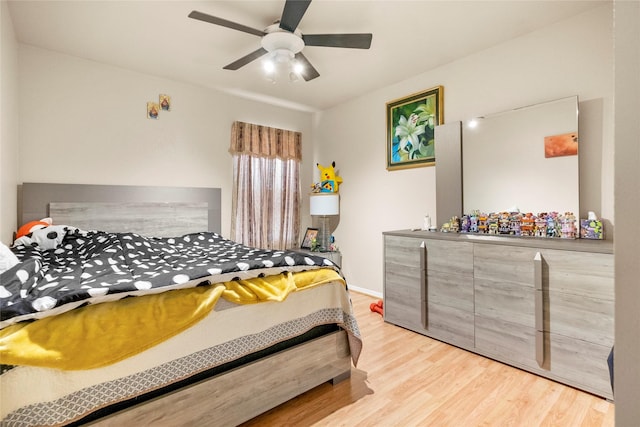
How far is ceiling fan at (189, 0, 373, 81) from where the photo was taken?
1.96m

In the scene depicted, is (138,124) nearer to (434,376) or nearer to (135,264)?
(135,264)

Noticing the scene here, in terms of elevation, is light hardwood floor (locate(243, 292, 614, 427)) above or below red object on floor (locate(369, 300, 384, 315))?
below

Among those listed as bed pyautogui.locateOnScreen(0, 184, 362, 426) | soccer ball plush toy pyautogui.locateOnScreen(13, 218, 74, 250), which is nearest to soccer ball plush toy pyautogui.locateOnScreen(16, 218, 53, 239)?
soccer ball plush toy pyautogui.locateOnScreen(13, 218, 74, 250)

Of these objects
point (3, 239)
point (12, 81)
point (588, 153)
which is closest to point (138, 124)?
point (12, 81)

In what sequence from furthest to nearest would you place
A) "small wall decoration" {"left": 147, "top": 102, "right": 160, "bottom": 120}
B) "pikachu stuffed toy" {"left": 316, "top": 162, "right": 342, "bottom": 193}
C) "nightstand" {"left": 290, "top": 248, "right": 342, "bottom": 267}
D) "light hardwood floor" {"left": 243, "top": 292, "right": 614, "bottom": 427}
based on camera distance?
1. "pikachu stuffed toy" {"left": 316, "top": 162, "right": 342, "bottom": 193}
2. "nightstand" {"left": 290, "top": 248, "right": 342, "bottom": 267}
3. "small wall decoration" {"left": 147, "top": 102, "right": 160, "bottom": 120}
4. "light hardwood floor" {"left": 243, "top": 292, "right": 614, "bottom": 427}

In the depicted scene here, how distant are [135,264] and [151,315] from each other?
833 mm

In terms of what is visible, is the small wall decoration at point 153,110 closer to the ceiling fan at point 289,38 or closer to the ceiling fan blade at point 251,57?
the ceiling fan blade at point 251,57

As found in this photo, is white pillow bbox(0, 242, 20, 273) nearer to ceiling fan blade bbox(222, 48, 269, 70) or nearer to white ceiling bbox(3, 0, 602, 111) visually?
white ceiling bbox(3, 0, 602, 111)

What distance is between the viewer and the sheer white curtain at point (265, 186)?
395cm

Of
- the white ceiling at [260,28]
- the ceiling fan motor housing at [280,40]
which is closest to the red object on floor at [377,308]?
the white ceiling at [260,28]

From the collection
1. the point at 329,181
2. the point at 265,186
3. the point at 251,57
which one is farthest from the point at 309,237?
the point at 251,57

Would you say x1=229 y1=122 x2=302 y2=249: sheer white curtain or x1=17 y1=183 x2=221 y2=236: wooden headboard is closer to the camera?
x1=17 y1=183 x2=221 y2=236: wooden headboard

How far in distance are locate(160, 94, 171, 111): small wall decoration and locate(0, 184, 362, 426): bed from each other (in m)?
1.72

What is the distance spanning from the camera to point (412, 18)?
7.68 ft
